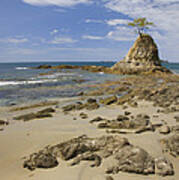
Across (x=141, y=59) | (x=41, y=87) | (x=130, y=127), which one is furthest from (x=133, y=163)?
(x=141, y=59)

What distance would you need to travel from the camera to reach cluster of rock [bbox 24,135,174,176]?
11.5ft

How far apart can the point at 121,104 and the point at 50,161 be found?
7190 mm

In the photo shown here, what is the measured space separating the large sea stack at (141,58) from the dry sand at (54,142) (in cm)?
3210

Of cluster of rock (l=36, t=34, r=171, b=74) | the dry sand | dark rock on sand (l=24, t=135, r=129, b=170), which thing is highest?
cluster of rock (l=36, t=34, r=171, b=74)

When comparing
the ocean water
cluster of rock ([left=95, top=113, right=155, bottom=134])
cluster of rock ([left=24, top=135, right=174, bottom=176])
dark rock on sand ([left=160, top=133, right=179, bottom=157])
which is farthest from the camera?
the ocean water

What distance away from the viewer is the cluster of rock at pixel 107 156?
3.50m

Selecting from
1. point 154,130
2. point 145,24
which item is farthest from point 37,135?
point 145,24

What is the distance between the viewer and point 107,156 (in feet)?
13.0

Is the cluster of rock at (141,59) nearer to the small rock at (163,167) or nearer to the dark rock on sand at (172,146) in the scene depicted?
the dark rock on sand at (172,146)

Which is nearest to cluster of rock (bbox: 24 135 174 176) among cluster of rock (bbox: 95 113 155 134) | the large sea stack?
cluster of rock (bbox: 95 113 155 134)

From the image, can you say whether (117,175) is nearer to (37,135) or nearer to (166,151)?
(166,151)

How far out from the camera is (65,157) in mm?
4012

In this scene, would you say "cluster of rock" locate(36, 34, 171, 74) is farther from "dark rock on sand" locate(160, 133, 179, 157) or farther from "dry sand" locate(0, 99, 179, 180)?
"dark rock on sand" locate(160, 133, 179, 157)

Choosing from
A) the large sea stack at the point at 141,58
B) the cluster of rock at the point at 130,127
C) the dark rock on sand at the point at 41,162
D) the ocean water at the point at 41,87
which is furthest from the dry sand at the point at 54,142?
the large sea stack at the point at 141,58
